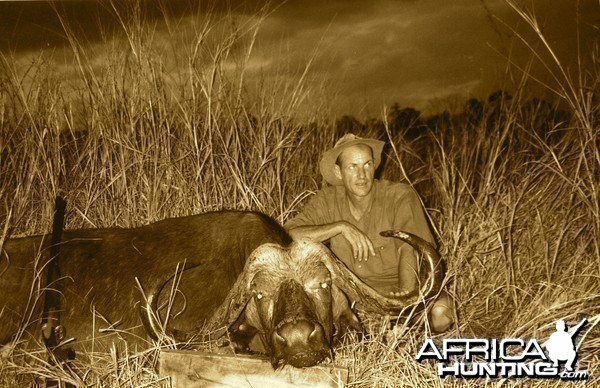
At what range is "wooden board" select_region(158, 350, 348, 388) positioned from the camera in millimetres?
2461

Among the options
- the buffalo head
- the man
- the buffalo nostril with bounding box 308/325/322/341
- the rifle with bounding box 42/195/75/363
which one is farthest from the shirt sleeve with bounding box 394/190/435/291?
the rifle with bounding box 42/195/75/363

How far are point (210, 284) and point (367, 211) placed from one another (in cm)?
118

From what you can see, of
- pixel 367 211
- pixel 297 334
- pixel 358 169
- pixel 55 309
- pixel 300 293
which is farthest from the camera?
pixel 367 211

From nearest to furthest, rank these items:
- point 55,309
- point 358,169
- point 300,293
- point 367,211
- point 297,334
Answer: point 297,334, point 300,293, point 55,309, point 358,169, point 367,211

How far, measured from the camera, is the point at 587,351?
120 inches

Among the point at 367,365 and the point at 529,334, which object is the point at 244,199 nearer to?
the point at 367,365

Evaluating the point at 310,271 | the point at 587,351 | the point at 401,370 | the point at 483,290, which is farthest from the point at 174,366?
the point at 483,290

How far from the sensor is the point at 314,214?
4086 millimetres

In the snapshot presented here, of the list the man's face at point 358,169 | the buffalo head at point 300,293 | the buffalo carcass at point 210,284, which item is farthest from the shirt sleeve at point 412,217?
Answer: the buffalo carcass at point 210,284

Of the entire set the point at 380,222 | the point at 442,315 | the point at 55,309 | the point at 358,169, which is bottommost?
the point at 442,315

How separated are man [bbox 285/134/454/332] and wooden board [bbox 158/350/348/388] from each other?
1.22 metres

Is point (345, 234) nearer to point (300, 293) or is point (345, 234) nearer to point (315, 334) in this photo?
point (300, 293)

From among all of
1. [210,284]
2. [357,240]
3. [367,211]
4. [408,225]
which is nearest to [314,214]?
[367,211]

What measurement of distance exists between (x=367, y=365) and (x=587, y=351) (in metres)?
1.14
